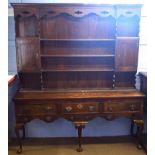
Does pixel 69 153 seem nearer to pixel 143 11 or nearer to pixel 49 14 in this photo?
pixel 49 14

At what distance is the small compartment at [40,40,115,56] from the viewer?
8.69 ft

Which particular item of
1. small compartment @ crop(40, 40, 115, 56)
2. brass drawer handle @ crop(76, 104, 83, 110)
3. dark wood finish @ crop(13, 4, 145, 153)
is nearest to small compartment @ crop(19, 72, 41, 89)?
dark wood finish @ crop(13, 4, 145, 153)

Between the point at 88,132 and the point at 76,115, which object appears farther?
the point at 88,132

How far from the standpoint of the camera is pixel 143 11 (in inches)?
104

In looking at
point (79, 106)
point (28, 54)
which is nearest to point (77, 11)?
point (28, 54)

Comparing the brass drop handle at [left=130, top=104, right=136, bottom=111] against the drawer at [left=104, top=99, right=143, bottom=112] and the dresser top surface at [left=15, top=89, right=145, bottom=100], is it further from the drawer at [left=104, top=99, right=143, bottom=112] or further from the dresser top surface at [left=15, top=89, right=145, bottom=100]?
the dresser top surface at [left=15, top=89, right=145, bottom=100]

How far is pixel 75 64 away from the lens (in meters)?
2.71

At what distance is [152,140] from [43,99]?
160cm

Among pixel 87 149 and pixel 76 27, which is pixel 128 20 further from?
pixel 87 149

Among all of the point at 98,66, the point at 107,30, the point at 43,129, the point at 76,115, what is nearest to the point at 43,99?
the point at 76,115

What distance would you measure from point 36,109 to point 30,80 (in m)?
0.46

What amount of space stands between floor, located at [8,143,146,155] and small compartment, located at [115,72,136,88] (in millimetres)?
816

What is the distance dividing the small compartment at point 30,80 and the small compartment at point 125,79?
1.07 m

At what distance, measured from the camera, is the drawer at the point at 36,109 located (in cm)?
240
